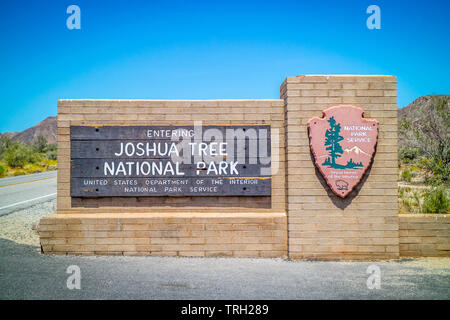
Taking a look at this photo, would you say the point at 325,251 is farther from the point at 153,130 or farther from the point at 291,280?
the point at 153,130

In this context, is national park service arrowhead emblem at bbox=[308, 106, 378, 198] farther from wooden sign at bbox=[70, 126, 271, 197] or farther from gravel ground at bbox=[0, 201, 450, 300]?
gravel ground at bbox=[0, 201, 450, 300]

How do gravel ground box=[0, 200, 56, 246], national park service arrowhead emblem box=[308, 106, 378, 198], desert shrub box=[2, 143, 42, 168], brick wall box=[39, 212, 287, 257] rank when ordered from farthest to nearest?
desert shrub box=[2, 143, 42, 168] → gravel ground box=[0, 200, 56, 246] → brick wall box=[39, 212, 287, 257] → national park service arrowhead emblem box=[308, 106, 378, 198]

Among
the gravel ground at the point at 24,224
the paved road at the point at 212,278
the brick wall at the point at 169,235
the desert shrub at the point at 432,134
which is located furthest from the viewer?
the desert shrub at the point at 432,134

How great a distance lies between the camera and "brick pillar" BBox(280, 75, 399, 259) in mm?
7070

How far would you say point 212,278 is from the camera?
5805mm

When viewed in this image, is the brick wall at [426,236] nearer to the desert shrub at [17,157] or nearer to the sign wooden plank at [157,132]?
the sign wooden plank at [157,132]

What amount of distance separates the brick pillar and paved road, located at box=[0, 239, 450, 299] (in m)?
0.43

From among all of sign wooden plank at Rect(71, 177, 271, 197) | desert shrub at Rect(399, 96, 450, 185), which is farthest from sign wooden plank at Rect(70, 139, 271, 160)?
desert shrub at Rect(399, 96, 450, 185)

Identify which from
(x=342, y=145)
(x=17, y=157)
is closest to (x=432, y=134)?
(x=342, y=145)

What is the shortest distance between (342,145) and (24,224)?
28.2 ft

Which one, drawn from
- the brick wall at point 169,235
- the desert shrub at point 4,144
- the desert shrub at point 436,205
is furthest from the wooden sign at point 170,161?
the desert shrub at point 4,144

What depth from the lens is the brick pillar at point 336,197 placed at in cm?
707

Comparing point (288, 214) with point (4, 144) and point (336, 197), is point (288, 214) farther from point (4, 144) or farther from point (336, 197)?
point (4, 144)
